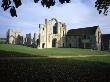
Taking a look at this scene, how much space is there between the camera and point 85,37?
75438 mm

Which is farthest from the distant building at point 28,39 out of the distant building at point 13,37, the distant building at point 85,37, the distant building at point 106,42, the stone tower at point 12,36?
the distant building at point 106,42

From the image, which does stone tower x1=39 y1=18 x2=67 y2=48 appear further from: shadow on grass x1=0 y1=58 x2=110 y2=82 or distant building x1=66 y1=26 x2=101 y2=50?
shadow on grass x1=0 y1=58 x2=110 y2=82

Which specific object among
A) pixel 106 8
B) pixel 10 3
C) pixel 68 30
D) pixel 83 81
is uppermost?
pixel 68 30

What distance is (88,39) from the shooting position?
74.0 m

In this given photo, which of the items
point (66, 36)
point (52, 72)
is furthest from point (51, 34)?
point (52, 72)

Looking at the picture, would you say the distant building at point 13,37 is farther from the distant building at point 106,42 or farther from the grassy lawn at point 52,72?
the grassy lawn at point 52,72

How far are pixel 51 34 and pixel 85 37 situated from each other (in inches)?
484

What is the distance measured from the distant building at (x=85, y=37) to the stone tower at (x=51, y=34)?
8.53 ft

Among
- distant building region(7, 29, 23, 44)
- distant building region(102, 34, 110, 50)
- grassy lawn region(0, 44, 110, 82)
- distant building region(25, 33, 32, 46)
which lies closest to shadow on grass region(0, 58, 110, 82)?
grassy lawn region(0, 44, 110, 82)

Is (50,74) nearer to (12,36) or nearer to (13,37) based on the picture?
(12,36)

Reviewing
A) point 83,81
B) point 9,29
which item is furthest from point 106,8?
point 9,29

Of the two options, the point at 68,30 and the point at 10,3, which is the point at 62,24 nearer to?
the point at 68,30

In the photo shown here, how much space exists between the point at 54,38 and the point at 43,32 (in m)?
8.36

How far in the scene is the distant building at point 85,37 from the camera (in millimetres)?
72562
